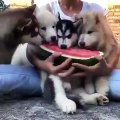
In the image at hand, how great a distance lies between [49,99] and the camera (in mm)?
1694

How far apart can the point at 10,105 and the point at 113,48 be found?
68cm

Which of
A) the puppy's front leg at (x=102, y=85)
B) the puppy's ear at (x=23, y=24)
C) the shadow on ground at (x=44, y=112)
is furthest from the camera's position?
the puppy's ear at (x=23, y=24)

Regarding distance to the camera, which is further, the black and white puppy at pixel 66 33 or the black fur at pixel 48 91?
the black and white puppy at pixel 66 33

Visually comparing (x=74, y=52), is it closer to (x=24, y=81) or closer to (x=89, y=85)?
(x=89, y=85)

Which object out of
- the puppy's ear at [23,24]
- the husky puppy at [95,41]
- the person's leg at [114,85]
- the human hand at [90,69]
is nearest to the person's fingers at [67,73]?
the human hand at [90,69]

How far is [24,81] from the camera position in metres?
1.86

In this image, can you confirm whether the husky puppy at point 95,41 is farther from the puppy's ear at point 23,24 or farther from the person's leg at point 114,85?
the puppy's ear at point 23,24

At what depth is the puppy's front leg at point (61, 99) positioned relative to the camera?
1.51m

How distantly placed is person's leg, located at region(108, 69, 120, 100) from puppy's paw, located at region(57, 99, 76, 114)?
1.14 feet

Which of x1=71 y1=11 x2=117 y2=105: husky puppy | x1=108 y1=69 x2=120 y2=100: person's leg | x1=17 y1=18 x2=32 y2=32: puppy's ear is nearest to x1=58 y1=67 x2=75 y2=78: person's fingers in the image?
x1=71 y1=11 x2=117 y2=105: husky puppy

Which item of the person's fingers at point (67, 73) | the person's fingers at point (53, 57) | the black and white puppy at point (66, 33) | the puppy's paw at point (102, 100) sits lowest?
the puppy's paw at point (102, 100)

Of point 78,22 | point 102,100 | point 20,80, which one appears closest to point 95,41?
point 78,22

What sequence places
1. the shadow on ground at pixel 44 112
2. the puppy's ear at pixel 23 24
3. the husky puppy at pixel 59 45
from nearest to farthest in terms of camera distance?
the shadow on ground at pixel 44 112 < the husky puppy at pixel 59 45 < the puppy's ear at pixel 23 24

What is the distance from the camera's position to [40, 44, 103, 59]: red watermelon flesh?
5.74ft
